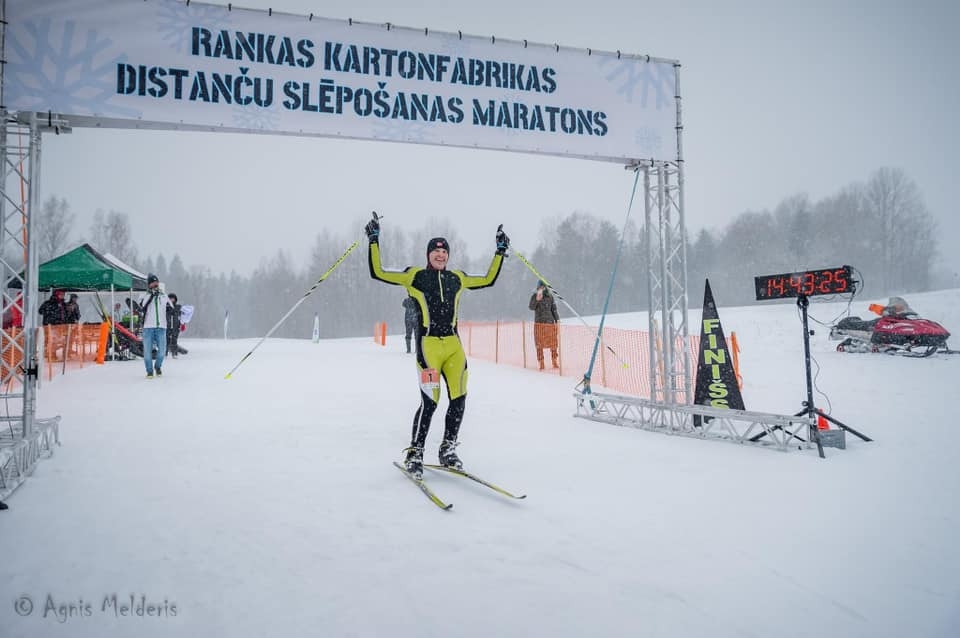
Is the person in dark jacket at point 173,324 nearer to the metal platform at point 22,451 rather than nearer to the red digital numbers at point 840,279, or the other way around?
the metal platform at point 22,451

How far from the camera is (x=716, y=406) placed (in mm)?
6707

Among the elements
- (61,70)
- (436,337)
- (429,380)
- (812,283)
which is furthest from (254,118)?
(812,283)

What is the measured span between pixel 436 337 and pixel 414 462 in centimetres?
114

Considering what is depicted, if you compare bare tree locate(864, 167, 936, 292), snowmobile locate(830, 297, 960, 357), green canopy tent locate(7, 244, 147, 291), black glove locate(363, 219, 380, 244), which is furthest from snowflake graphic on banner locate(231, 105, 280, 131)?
bare tree locate(864, 167, 936, 292)

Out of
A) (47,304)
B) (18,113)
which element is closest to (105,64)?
(18,113)

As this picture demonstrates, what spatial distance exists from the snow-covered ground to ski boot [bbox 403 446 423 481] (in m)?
0.18

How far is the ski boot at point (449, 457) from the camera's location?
4666mm

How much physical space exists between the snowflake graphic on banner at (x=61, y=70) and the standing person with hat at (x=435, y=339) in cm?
363

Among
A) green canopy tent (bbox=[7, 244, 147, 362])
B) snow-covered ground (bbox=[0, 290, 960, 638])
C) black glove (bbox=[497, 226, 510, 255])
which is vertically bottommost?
snow-covered ground (bbox=[0, 290, 960, 638])

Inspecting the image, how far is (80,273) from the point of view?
1346cm

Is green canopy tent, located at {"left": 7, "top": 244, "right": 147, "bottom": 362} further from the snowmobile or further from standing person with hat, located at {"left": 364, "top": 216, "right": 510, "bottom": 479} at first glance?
the snowmobile


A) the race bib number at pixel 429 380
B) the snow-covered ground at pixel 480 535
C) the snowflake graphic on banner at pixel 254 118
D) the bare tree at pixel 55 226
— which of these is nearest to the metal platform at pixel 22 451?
the snow-covered ground at pixel 480 535

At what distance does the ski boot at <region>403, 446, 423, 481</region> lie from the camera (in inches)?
176

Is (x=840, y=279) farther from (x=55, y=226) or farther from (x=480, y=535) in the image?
(x=55, y=226)
